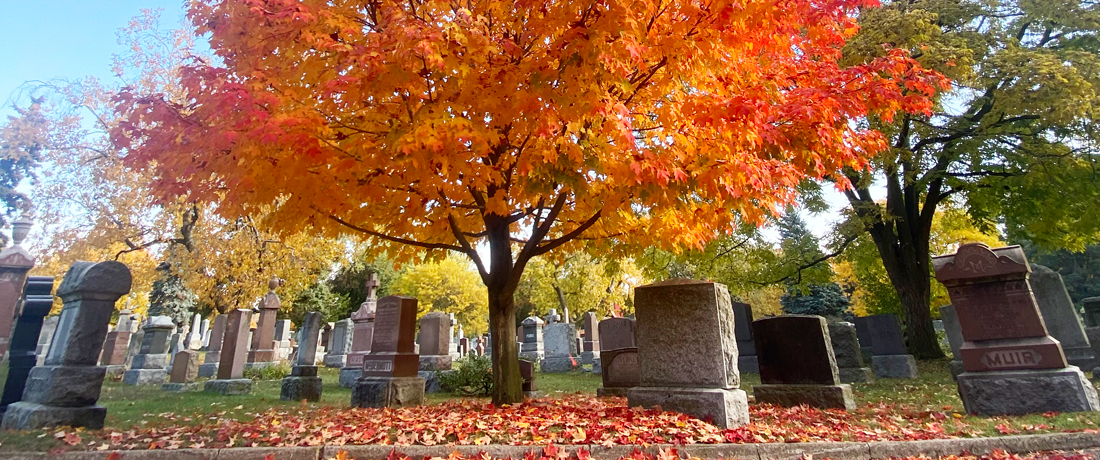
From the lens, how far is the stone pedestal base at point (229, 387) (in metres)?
11.0

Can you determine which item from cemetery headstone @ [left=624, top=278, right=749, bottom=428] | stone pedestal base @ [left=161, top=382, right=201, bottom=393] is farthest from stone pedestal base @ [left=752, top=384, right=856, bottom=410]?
stone pedestal base @ [left=161, top=382, right=201, bottom=393]

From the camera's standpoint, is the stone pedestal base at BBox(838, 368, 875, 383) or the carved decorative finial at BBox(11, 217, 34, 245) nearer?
the stone pedestal base at BBox(838, 368, 875, 383)

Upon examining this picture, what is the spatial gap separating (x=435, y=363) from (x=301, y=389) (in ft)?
13.8

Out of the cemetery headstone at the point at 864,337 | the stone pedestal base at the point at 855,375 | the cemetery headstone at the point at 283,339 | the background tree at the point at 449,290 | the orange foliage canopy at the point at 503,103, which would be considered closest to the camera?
the orange foliage canopy at the point at 503,103

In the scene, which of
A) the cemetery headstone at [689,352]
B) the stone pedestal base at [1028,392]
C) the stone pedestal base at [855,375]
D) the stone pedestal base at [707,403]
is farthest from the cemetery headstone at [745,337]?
the stone pedestal base at [707,403]

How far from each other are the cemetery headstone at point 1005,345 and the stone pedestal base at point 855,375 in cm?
439

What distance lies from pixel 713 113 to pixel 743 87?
1.11 m

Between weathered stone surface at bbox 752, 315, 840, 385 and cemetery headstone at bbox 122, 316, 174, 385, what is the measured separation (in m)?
15.3

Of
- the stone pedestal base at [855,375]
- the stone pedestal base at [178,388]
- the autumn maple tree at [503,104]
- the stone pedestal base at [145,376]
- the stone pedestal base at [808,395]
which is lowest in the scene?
the stone pedestal base at [808,395]

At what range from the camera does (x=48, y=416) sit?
5363 millimetres

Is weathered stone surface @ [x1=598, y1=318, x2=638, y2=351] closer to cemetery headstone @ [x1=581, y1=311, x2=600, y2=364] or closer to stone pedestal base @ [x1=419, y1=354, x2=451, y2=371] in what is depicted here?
cemetery headstone @ [x1=581, y1=311, x2=600, y2=364]

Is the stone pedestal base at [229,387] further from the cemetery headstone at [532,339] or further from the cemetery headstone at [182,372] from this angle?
the cemetery headstone at [532,339]

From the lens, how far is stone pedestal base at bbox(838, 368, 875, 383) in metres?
10.4

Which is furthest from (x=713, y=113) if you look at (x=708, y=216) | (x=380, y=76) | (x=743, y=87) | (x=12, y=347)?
(x=12, y=347)
